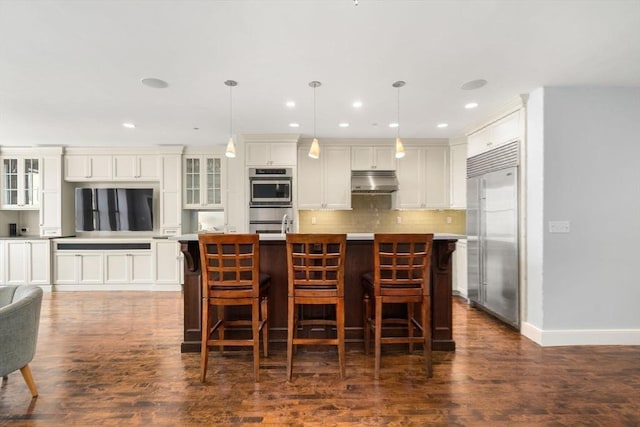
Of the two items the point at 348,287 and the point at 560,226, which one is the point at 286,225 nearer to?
the point at 348,287

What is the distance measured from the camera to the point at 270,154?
4699mm

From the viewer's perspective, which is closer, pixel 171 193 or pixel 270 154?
pixel 270 154

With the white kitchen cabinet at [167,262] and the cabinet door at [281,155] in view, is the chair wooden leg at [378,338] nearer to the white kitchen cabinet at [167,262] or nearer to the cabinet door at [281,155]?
the cabinet door at [281,155]

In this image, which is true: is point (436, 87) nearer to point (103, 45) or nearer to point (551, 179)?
point (551, 179)

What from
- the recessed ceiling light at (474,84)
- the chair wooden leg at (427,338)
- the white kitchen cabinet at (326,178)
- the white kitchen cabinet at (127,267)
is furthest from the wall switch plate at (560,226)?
the white kitchen cabinet at (127,267)

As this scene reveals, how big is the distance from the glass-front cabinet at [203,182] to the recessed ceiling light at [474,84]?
409 centimetres

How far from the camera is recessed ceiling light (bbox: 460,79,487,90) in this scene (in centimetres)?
288

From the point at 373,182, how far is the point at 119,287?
15.3 feet

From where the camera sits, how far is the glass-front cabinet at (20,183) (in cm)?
532

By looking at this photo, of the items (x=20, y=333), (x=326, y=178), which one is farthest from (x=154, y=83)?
(x=326, y=178)

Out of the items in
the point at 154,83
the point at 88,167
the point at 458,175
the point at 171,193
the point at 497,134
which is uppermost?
the point at 154,83

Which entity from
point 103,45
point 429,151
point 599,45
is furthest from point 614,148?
point 103,45

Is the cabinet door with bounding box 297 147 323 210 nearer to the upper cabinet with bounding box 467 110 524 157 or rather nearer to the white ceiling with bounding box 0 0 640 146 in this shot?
the white ceiling with bounding box 0 0 640 146

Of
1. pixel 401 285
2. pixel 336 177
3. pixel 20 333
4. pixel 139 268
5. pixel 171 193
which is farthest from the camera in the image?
pixel 171 193
